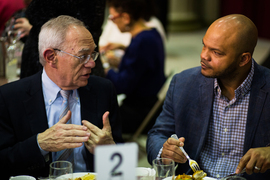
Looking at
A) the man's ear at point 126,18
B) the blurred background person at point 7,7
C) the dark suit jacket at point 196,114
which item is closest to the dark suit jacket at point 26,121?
the dark suit jacket at point 196,114

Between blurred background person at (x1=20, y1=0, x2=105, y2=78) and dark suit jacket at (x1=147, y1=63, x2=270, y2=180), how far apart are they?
792mm

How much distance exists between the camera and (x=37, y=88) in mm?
2098


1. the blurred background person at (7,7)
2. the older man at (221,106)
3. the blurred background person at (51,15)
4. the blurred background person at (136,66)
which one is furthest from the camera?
the blurred background person at (7,7)

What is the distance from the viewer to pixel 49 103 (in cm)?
210

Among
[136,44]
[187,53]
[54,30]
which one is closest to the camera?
[54,30]

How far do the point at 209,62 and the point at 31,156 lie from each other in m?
1.15

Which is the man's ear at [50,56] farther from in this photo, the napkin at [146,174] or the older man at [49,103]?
the napkin at [146,174]

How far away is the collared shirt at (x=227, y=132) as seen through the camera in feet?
7.02

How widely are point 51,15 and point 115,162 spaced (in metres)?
1.65

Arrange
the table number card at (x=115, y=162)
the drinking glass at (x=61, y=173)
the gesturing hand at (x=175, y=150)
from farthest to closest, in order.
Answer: the gesturing hand at (x=175, y=150), the drinking glass at (x=61, y=173), the table number card at (x=115, y=162)

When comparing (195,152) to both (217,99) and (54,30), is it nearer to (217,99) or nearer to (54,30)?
(217,99)

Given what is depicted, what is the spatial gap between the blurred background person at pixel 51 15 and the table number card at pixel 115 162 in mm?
1580

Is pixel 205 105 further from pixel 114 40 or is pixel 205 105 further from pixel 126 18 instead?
pixel 114 40

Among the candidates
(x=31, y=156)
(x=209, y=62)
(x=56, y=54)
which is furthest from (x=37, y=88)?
(x=209, y=62)
